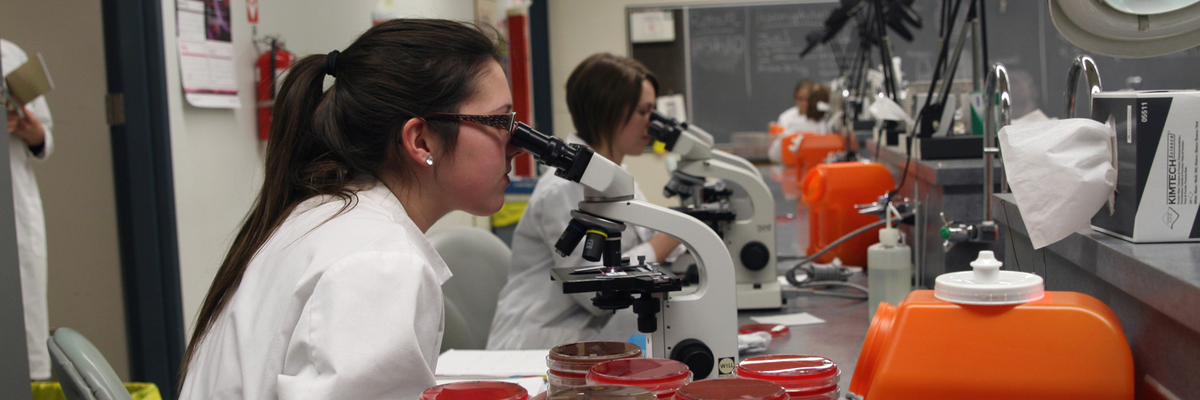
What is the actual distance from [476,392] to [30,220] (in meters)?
2.19

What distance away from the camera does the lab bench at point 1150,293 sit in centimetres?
66

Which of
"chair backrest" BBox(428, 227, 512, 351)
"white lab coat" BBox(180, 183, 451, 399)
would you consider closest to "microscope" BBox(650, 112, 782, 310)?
"chair backrest" BBox(428, 227, 512, 351)

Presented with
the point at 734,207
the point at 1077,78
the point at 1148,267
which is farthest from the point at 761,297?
the point at 1148,267

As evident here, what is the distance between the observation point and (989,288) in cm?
74

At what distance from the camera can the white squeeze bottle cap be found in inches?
29.2

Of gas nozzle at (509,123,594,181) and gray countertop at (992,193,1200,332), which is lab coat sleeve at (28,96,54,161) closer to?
gas nozzle at (509,123,594,181)

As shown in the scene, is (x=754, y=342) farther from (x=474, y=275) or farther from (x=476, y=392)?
(x=474, y=275)

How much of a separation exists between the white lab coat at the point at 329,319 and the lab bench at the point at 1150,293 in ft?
2.09

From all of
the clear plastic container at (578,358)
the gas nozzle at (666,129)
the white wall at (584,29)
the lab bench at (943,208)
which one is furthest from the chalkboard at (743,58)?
the clear plastic container at (578,358)

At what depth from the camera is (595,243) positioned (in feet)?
3.45

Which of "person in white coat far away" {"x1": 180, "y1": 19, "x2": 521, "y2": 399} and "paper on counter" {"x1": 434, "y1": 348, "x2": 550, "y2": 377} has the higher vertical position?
"person in white coat far away" {"x1": 180, "y1": 19, "x2": 521, "y2": 399}

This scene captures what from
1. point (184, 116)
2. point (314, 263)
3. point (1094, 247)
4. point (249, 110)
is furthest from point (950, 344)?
point (249, 110)

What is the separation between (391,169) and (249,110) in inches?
62.5

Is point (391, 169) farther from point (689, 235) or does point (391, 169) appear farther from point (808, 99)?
point (808, 99)
